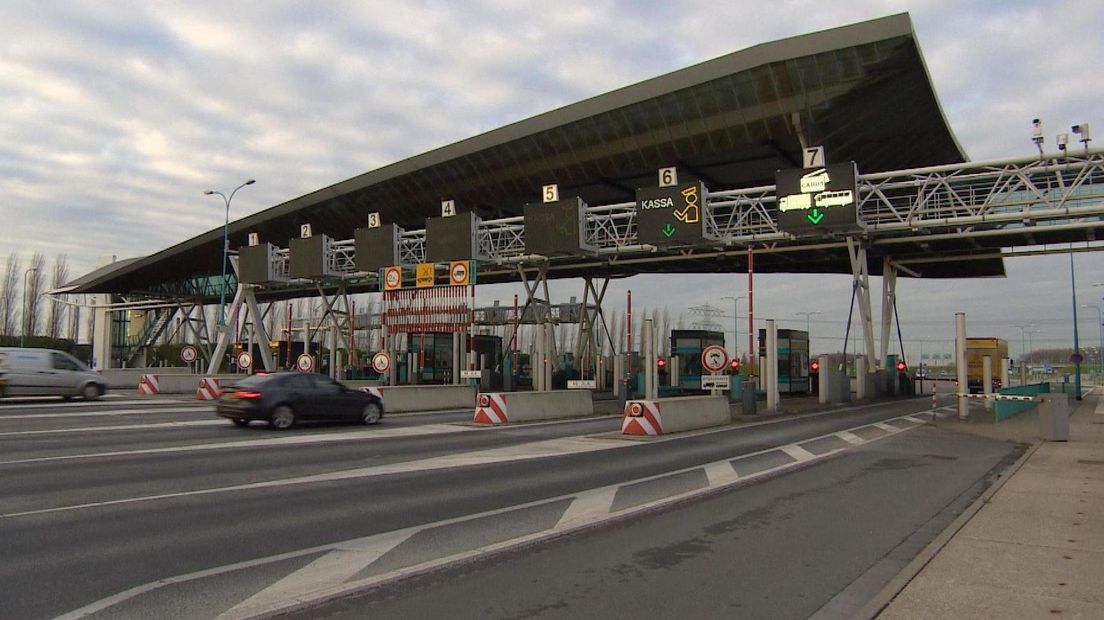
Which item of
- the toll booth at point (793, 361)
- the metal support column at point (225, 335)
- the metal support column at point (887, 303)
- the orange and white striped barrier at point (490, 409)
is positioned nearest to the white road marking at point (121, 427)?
the orange and white striped barrier at point (490, 409)

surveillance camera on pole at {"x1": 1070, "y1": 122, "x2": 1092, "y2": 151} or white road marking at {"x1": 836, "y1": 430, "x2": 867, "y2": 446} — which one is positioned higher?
surveillance camera on pole at {"x1": 1070, "y1": 122, "x2": 1092, "y2": 151}

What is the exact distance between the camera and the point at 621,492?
10430 millimetres

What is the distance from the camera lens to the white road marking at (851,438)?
17531 mm

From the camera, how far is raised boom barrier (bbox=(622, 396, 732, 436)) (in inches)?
728

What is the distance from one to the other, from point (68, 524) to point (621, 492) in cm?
654

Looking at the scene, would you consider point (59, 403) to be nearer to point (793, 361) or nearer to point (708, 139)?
point (708, 139)

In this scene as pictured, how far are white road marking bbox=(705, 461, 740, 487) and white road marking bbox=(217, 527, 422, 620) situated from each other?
17.2ft

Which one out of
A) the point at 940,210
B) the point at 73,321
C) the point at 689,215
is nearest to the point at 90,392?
the point at 689,215

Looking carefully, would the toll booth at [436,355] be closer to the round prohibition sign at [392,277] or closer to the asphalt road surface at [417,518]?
the round prohibition sign at [392,277]

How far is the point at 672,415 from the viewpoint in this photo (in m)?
19.4

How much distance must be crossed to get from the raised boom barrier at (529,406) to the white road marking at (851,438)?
Result: 336 inches

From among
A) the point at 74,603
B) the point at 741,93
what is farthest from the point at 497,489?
the point at 741,93

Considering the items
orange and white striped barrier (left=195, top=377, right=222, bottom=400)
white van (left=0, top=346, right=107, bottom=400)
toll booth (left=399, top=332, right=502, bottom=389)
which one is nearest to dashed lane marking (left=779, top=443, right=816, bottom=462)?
orange and white striped barrier (left=195, top=377, right=222, bottom=400)

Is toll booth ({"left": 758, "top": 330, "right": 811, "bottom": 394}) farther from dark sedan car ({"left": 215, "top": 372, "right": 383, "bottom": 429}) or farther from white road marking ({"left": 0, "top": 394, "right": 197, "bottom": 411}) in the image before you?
white road marking ({"left": 0, "top": 394, "right": 197, "bottom": 411})
